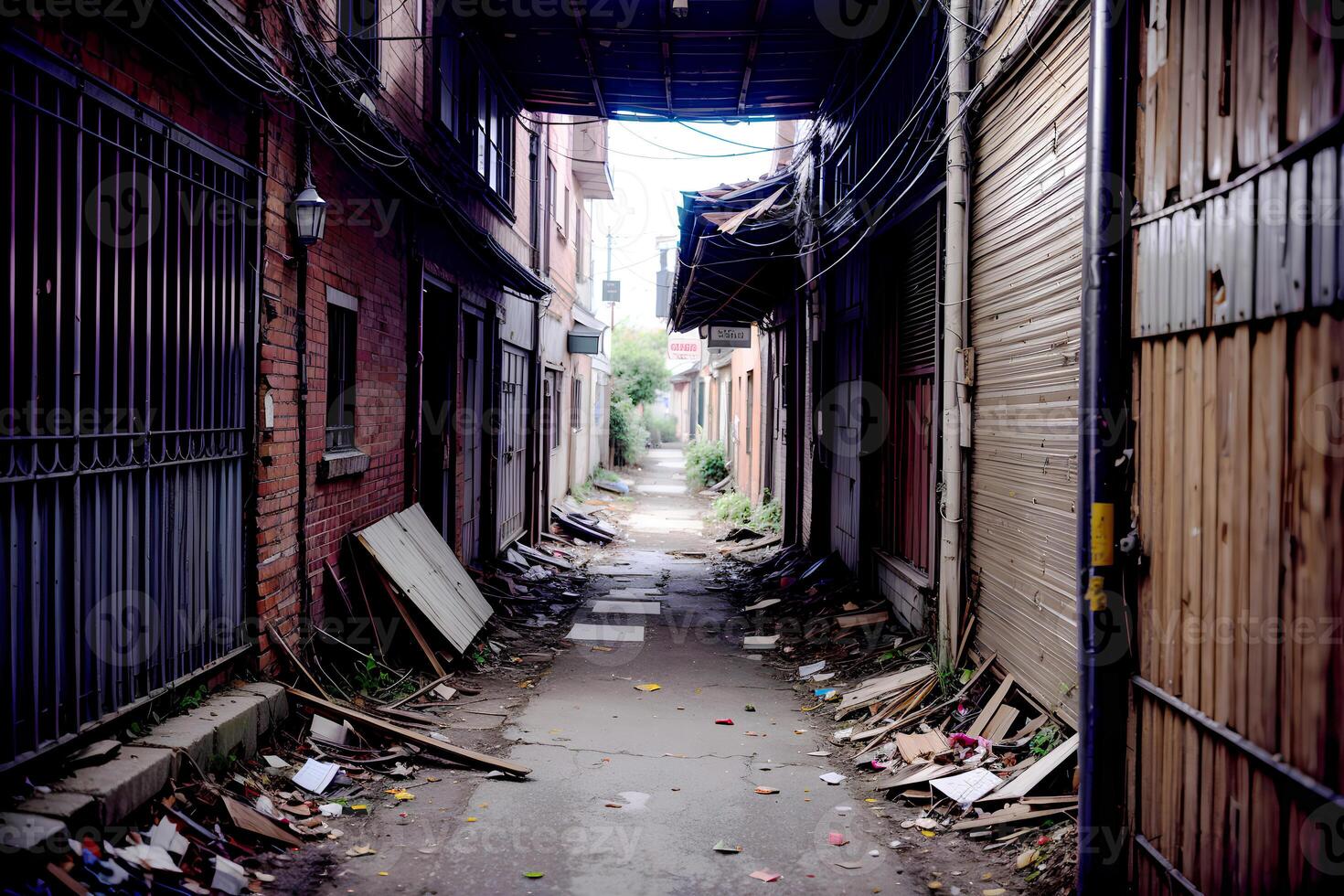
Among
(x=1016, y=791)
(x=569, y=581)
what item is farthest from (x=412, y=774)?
(x=569, y=581)

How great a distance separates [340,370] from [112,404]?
2836 millimetres

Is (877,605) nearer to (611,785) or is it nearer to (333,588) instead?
(611,785)

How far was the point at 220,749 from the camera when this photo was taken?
412 centimetres

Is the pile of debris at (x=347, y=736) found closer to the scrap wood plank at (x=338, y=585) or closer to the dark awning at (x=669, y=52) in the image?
the scrap wood plank at (x=338, y=585)

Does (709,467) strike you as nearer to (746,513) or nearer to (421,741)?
(746,513)

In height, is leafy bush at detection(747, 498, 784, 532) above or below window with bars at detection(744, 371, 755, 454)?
below

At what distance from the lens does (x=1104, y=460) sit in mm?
3393

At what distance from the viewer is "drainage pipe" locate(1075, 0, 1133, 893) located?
3.38 metres

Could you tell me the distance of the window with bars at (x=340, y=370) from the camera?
6.21m

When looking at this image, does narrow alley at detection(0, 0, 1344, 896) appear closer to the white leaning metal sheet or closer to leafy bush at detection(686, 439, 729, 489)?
the white leaning metal sheet

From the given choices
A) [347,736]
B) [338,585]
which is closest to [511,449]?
[338,585]

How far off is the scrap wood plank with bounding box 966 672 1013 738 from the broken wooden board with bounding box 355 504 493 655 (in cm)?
370


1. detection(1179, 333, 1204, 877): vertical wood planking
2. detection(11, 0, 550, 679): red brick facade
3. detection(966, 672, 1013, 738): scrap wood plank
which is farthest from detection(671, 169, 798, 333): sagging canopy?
detection(1179, 333, 1204, 877): vertical wood planking

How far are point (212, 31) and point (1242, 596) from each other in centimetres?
443
